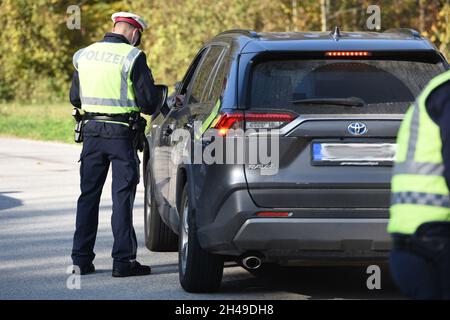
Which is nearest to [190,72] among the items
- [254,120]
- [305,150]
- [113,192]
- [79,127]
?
[79,127]

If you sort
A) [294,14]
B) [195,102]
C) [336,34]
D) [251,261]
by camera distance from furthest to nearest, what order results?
[294,14], [195,102], [336,34], [251,261]

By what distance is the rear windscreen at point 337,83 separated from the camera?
7348mm

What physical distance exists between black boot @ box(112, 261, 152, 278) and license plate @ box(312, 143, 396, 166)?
204cm

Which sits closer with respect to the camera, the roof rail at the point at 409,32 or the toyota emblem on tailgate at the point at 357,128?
the toyota emblem on tailgate at the point at 357,128

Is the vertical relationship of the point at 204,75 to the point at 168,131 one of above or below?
above

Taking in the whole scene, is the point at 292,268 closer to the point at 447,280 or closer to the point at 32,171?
the point at 447,280

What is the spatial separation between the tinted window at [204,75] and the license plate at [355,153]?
3.82 feet

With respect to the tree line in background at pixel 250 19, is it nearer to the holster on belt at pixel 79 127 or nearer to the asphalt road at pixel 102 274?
the asphalt road at pixel 102 274

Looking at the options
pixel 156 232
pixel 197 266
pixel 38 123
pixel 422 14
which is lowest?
pixel 38 123

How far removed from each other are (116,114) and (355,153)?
2010mm

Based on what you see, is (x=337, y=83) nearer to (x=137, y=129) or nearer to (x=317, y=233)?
(x=317, y=233)

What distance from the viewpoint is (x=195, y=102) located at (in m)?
8.46

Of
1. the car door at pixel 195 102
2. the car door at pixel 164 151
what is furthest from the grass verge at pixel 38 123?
the car door at pixel 195 102

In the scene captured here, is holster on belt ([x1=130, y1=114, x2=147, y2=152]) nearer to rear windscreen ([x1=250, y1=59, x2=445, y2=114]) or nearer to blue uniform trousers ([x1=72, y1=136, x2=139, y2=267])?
blue uniform trousers ([x1=72, y1=136, x2=139, y2=267])
